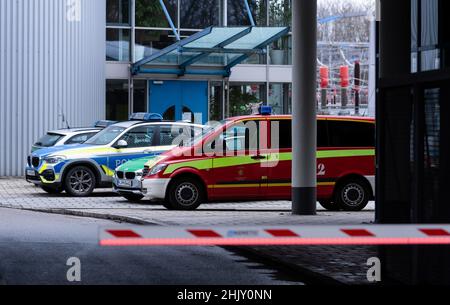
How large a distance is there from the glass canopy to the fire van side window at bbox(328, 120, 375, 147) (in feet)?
31.5

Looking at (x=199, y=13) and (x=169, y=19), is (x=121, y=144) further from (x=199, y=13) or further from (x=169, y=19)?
(x=199, y=13)

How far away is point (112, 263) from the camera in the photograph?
1236cm

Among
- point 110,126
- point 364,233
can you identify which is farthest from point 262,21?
point 364,233

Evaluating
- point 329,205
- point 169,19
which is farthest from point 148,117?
point 169,19

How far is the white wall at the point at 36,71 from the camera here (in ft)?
97.6

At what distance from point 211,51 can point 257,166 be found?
12.9 metres

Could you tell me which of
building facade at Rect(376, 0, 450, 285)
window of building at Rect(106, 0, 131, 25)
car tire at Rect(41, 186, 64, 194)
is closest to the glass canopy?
window of building at Rect(106, 0, 131, 25)

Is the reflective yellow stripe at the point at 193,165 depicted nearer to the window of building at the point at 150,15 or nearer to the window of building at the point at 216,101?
the window of building at the point at 150,15

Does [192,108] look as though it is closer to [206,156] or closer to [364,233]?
[206,156]

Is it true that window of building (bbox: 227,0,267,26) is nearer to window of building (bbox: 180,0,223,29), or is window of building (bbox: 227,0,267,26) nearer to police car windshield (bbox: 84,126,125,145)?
window of building (bbox: 180,0,223,29)

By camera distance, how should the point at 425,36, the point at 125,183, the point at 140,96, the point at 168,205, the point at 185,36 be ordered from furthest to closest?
1. the point at 185,36
2. the point at 140,96
3. the point at 125,183
4. the point at 168,205
5. the point at 425,36

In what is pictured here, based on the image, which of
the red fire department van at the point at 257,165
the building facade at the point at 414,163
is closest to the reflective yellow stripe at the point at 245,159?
the red fire department van at the point at 257,165

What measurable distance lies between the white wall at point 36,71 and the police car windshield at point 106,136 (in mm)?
6341
